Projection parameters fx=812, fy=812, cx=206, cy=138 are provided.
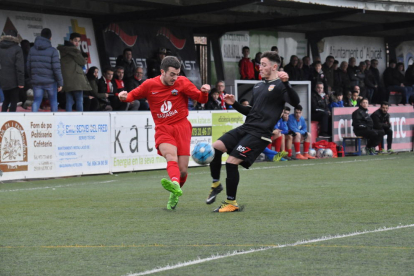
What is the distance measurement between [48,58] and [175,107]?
7.87 metres

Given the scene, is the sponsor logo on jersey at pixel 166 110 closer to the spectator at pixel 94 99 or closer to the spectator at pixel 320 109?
the spectator at pixel 94 99

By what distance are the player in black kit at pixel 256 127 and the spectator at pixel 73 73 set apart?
29.8 ft

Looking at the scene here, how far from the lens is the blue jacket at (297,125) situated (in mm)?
22406

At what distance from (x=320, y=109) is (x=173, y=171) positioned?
15.4m

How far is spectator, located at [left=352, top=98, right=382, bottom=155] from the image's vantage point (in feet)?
79.6

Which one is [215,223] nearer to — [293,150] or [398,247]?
[398,247]

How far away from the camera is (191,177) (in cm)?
1606

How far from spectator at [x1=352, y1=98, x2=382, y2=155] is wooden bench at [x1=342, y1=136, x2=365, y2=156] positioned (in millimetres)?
221

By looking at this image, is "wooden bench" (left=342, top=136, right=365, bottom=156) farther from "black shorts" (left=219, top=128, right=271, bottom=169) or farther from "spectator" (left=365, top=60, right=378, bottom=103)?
"black shorts" (left=219, top=128, right=271, bottom=169)

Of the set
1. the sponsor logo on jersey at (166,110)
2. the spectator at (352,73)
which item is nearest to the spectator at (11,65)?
the sponsor logo on jersey at (166,110)

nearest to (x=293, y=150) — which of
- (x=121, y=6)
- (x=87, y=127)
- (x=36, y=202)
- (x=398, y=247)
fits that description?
(x=121, y=6)

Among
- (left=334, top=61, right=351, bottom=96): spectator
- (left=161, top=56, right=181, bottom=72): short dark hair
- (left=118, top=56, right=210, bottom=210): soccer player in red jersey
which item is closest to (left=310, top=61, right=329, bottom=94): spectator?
(left=334, top=61, right=351, bottom=96): spectator

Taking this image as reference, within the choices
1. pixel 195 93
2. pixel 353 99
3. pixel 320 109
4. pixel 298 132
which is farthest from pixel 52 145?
pixel 353 99

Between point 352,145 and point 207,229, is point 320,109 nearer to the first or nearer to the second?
point 352,145
